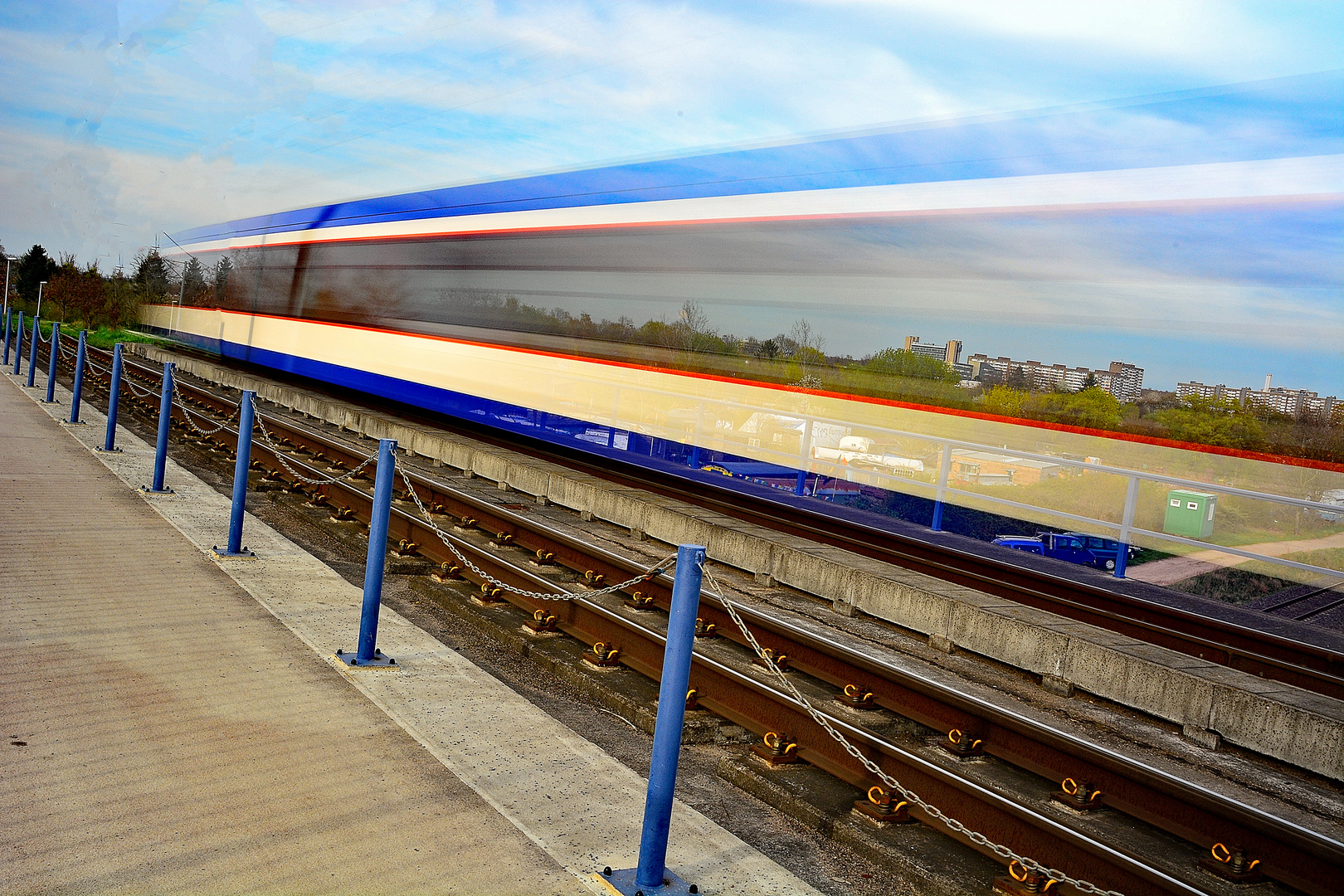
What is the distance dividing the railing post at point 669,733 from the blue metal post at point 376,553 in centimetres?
243

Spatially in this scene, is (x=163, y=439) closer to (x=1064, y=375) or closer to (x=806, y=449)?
(x=806, y=449)

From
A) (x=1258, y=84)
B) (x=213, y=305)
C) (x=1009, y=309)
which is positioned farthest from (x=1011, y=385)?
(x=213, y=305)

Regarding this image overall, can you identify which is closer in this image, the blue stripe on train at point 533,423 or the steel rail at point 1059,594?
the steel rail at point 1059,594

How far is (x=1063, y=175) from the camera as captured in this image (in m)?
7.60

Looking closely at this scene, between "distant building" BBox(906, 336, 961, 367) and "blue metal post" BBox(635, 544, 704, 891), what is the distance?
5.44 metres

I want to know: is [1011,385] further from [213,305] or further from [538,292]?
[213,305]

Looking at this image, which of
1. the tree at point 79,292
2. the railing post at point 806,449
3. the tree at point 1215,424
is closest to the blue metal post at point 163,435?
the railing post at point 806,449

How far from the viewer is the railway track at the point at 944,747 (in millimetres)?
3902

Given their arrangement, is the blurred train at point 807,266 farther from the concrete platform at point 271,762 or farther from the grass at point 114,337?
the grass at point 114,337

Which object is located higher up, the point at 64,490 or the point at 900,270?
the point at 900,270

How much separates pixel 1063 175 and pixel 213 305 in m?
22.3

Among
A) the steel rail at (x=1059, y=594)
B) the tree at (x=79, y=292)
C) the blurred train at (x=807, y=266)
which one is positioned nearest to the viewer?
the steel rail at (x=1059, y=594)

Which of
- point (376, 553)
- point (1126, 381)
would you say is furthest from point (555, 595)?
point (1126, 381)

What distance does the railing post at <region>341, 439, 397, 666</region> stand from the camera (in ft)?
18.2
